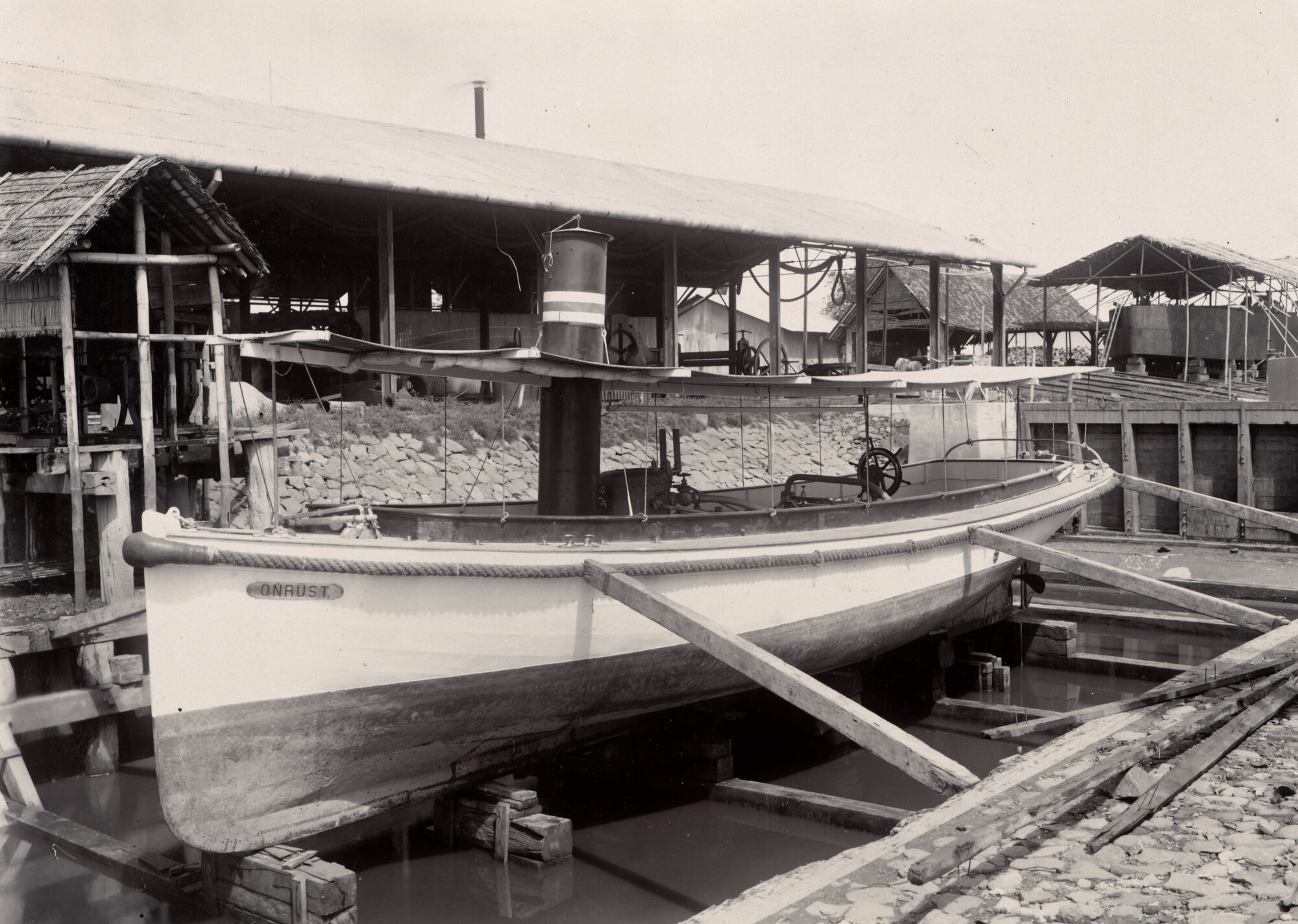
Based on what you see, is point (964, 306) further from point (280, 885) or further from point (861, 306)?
point (280, 885)

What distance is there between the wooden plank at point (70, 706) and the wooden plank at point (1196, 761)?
7.09m

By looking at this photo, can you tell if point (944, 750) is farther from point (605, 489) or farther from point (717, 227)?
point (717, 227)

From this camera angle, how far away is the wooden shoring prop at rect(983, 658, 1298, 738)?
7.26 m

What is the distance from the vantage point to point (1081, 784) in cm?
564

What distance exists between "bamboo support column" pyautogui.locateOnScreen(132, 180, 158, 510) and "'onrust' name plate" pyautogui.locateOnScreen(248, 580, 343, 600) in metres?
2.81

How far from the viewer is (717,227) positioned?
47.4ft

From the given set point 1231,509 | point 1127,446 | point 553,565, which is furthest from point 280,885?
point 1127,446

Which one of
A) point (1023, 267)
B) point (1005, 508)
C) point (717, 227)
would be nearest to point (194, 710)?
point (1005, 508)

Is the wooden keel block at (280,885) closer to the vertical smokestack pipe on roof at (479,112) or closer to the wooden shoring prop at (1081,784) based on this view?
the wooden shoring prop at (1081,784)

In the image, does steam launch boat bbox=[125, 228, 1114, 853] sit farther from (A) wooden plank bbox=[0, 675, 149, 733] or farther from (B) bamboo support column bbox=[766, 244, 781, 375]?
(B) bamboo support column bbox=[766, 244, 781, 375]

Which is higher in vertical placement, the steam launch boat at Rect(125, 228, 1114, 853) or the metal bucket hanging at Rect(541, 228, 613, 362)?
the metal bucket hanging at Rect(541, 228, 613, 362)

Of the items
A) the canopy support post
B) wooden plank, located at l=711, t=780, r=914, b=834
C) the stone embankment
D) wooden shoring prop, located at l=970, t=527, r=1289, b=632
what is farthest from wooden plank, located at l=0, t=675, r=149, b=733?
the canopy support post

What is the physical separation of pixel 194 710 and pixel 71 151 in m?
6.05

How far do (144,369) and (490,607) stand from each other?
12.1ft
